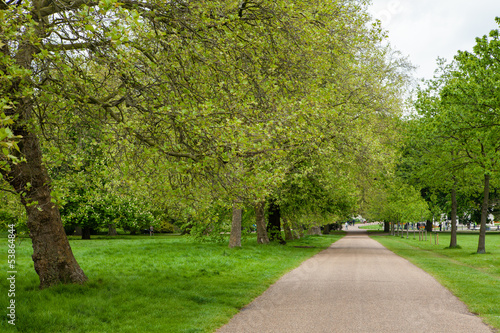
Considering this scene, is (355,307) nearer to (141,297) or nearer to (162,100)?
(141,297)

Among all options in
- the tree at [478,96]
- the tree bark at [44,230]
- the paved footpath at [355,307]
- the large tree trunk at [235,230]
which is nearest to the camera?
the paved footpath at [355,307]

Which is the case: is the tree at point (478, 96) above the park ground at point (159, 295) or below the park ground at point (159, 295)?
above

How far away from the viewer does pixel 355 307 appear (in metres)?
9.16

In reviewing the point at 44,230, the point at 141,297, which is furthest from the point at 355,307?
the point at 44,230

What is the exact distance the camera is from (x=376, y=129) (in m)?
26.1

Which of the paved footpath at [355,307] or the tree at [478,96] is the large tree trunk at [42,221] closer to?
the paved footpath at [355,307]

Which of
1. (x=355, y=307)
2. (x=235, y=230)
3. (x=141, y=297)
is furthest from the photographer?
(x=235, y=230)

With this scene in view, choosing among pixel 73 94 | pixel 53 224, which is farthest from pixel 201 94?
pixel 53 224

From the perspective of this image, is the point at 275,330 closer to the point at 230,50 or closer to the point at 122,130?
the point at 122,130

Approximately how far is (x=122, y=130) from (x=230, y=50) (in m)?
3.13

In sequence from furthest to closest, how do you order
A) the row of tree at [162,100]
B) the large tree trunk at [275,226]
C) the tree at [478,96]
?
the large tree trunk at [275,226], the tree at [478,96], the row of tree at [162,100]

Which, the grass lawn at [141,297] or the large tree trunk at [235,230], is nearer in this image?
the grass lawn at [141,297]

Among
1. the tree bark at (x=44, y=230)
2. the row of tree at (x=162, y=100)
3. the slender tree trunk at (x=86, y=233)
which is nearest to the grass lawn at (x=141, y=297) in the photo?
the tree bark at (x=44, y=230)

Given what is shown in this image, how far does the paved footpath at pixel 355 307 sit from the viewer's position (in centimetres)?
760
